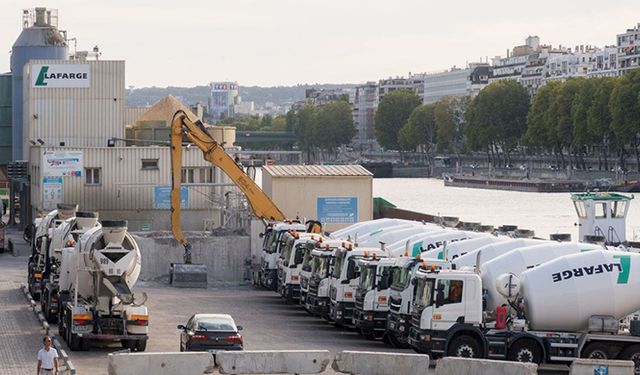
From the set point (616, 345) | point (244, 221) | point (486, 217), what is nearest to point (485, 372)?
point (616, 345)

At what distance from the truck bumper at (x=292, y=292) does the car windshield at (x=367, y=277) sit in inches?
341

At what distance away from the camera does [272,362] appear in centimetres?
2884

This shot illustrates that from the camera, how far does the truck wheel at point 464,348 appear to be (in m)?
33.8

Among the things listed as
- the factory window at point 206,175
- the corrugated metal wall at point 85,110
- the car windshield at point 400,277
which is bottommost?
the car windshield at point 400,277

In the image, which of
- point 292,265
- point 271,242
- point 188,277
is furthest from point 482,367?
point 188,277

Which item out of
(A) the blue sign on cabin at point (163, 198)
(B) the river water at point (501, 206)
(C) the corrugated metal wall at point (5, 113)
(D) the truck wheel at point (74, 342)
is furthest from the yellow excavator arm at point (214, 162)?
(C) the corrugated metal wall at point (5, 113)

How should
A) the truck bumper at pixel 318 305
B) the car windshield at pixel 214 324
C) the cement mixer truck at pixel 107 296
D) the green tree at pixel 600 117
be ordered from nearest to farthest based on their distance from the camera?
the car windshield at pixel 214 324, the cement mixer truck at pixel 107 296, the truck bumper at pixel 318 305, the green tree at pixel 600 117

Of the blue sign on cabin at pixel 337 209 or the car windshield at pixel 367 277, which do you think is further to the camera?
the blue sign on cabin at pixel 337 209

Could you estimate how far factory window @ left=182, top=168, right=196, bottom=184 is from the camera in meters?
72.2

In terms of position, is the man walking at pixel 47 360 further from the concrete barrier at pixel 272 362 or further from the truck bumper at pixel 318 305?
the truck bumper at pixel 318 305

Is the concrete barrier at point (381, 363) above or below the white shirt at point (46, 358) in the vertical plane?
below

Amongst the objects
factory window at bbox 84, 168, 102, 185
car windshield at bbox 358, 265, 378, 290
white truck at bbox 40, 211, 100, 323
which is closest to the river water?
factory window at bbox 84, 168, 102, 185

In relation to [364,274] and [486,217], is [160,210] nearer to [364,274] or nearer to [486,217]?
[364,274]

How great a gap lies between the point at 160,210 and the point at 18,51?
2856 cm
